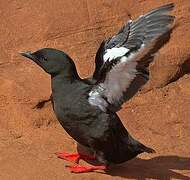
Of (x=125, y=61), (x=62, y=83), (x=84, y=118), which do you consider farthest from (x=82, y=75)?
(x=125, y=61)

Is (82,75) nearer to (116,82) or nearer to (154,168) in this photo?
(154,168)

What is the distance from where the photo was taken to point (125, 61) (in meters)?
5.27

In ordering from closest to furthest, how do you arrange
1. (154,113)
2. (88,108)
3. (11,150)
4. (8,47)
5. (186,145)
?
(88,108) → (11,150) → (186,145) → (154,113) → (8,47)

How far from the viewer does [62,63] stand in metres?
5.46

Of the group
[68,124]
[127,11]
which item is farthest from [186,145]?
[127,11]

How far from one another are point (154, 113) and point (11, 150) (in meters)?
1.79

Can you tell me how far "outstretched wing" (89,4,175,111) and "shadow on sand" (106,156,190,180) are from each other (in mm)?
669

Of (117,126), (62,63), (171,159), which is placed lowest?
(171,159)

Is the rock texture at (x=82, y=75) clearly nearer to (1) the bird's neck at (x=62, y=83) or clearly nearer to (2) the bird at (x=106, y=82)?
(2) the bird at (x=106, y=82)

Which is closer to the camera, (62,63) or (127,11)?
(62,63)

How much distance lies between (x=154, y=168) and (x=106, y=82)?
3.24 feet

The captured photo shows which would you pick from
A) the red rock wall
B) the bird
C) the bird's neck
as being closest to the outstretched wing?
the bird

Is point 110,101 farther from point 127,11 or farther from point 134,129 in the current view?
point 127,11

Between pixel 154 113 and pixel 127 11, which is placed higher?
pixel 127 11
